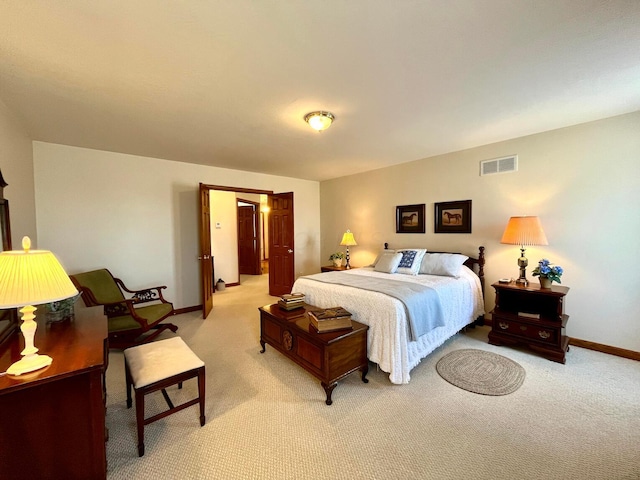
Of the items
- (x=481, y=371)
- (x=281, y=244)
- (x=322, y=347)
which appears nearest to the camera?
(x=322, y=347)

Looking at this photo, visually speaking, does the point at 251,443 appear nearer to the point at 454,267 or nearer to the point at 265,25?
Result: the point at 265,25

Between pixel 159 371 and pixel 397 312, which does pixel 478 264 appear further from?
pixel 159 371

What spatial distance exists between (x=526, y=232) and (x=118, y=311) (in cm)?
490

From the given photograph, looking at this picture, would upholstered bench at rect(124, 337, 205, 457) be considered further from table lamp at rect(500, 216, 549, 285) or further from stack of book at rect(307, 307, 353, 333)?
table lamp at rect(500, 216, 549, 285)

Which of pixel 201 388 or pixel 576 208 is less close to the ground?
pixel 576 208

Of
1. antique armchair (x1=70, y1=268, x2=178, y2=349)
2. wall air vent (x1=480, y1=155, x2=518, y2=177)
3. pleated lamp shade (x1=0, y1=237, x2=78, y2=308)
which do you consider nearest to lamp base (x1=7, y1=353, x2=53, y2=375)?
pleated lamp shade (x1=0, y1=237, x2=78, y2=308)

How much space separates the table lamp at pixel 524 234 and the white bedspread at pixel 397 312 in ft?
1.98

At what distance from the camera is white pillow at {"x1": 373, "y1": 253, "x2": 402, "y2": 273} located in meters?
3.92

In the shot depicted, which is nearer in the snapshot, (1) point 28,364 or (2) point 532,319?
(1) point 28,364

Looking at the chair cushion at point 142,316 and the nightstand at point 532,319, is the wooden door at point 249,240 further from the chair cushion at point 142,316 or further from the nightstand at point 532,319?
the nightstand at point 532,319

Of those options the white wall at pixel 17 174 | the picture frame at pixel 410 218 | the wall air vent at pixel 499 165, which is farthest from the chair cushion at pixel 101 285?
the wall air vent at pixel 499 165

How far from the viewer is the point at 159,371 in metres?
1.78

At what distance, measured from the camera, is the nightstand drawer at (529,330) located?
9.25ft

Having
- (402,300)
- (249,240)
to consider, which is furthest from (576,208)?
(249,240)
